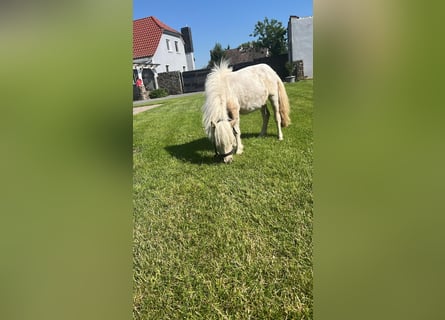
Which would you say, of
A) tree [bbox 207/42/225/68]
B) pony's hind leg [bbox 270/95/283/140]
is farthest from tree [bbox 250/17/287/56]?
pony's hind leg [bbox 270/95/283/140]

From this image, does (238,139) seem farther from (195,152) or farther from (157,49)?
(157,49)

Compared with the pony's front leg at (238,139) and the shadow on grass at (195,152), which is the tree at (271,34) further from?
the shadow on grass at (195,152)

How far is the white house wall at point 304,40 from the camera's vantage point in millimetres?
1122

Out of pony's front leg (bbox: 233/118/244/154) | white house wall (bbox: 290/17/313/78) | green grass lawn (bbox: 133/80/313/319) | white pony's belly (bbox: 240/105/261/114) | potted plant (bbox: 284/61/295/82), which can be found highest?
white house wall (bbox: 290/17/313/78)

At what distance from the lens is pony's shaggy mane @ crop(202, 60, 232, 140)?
1.84m

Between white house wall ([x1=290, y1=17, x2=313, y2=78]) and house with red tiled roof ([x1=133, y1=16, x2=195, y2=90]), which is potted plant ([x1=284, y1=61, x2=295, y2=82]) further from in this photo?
house with red tiled roof ([x1=133, y1=16, x2=195, y2=90])

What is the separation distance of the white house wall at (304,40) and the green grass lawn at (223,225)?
0.28 ft
